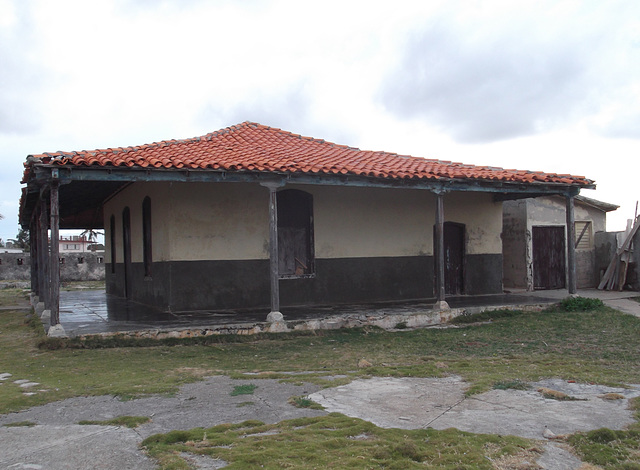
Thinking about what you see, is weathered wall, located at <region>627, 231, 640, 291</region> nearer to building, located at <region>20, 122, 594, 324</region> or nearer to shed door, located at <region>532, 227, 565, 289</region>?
shed door, located at <region>532, 227, 565, 289</region>

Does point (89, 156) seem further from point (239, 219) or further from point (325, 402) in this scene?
point (325, 402)

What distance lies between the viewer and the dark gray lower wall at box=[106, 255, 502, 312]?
12008mm

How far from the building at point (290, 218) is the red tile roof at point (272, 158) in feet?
0.12

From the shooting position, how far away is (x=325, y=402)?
17.9 ft

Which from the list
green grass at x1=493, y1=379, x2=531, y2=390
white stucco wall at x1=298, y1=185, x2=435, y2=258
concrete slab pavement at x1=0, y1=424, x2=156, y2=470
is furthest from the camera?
white stucco wall at x1=298, y1=185, x2=435, y2=258

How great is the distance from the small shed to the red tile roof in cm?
339

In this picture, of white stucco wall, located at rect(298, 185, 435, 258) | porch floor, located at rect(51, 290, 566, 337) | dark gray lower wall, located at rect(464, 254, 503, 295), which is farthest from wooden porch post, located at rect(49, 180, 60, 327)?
dark gray lower wall, located at rect(464, 254, 503, 295)

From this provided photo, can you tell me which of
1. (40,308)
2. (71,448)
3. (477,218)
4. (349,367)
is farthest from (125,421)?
(477,218)

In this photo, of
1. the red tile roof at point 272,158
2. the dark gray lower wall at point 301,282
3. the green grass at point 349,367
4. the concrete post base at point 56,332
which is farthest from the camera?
the dark gray lower wall at point 301,282

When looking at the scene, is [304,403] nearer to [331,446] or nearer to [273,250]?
[331,446]

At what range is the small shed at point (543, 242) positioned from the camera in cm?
1669

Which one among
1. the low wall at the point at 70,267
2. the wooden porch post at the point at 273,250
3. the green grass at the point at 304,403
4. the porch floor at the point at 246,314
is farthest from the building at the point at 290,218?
the low wall at the point at 70,267

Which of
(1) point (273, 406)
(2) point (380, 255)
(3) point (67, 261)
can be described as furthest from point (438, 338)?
(3) point (67, 261)

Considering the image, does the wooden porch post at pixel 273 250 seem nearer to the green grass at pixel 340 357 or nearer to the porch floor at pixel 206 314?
the porch floor at pixel 206 314
